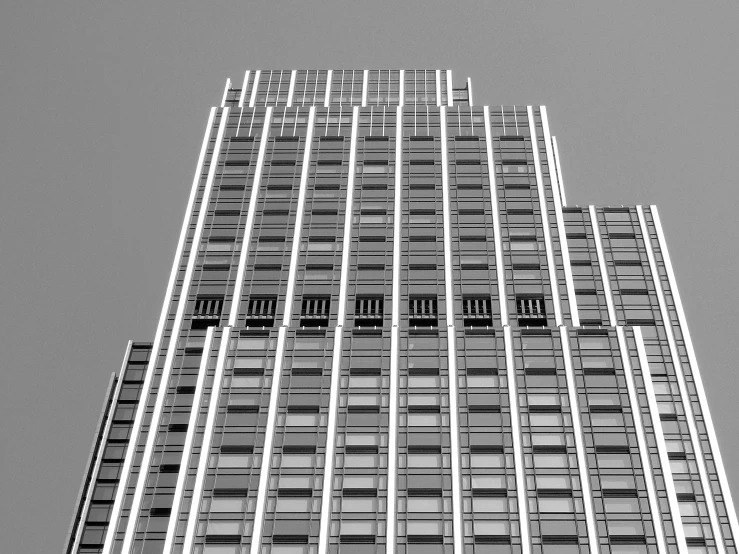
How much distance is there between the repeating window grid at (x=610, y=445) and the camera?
8838cm

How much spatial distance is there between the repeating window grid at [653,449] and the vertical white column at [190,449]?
3358 centimetres

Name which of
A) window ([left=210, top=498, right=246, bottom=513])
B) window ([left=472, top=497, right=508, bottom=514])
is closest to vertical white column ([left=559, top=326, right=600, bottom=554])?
window ([left=472, top=497, right=508, bottom=514])

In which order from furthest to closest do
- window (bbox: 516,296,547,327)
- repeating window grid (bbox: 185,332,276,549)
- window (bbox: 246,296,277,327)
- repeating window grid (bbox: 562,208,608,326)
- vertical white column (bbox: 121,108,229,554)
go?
1. repeating window grid (bbox: 562,208,608,326)
2. window (bbox: 246,296,277,327)
3. window (bbox: 516,296,547,327)
4. vertical white column (bbox: 121,108,229,554)
5. repeating window grid (bbox: 185,332,276,549)

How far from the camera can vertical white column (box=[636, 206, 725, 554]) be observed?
10162cm

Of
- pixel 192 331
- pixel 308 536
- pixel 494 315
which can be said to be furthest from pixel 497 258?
pixel 308 536

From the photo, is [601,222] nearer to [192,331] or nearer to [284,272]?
[284,272]

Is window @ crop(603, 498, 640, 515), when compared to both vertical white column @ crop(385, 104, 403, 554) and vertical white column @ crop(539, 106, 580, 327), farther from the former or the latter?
vertical white column @ crop(539, 106, 580, 327)

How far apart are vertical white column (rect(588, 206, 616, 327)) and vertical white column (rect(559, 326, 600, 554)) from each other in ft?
47.8

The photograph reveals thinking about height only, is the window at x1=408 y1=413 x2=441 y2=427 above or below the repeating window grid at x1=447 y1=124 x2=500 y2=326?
below

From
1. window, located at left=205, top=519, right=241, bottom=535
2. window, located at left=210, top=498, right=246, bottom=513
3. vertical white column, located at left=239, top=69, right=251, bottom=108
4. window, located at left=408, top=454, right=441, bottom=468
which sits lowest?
window, located at left=205, top=519, right=241, bottom=535

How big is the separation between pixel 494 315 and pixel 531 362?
11872mm

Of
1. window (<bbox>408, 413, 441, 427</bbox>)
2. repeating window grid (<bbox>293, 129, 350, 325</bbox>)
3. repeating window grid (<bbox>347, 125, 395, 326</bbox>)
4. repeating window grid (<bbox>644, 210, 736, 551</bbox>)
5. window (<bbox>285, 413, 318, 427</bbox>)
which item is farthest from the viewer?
repeating window grid (<bbox>293, 129, 350, 325</bbox>)

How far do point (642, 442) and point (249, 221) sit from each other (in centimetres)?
4815

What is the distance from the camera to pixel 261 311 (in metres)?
114
